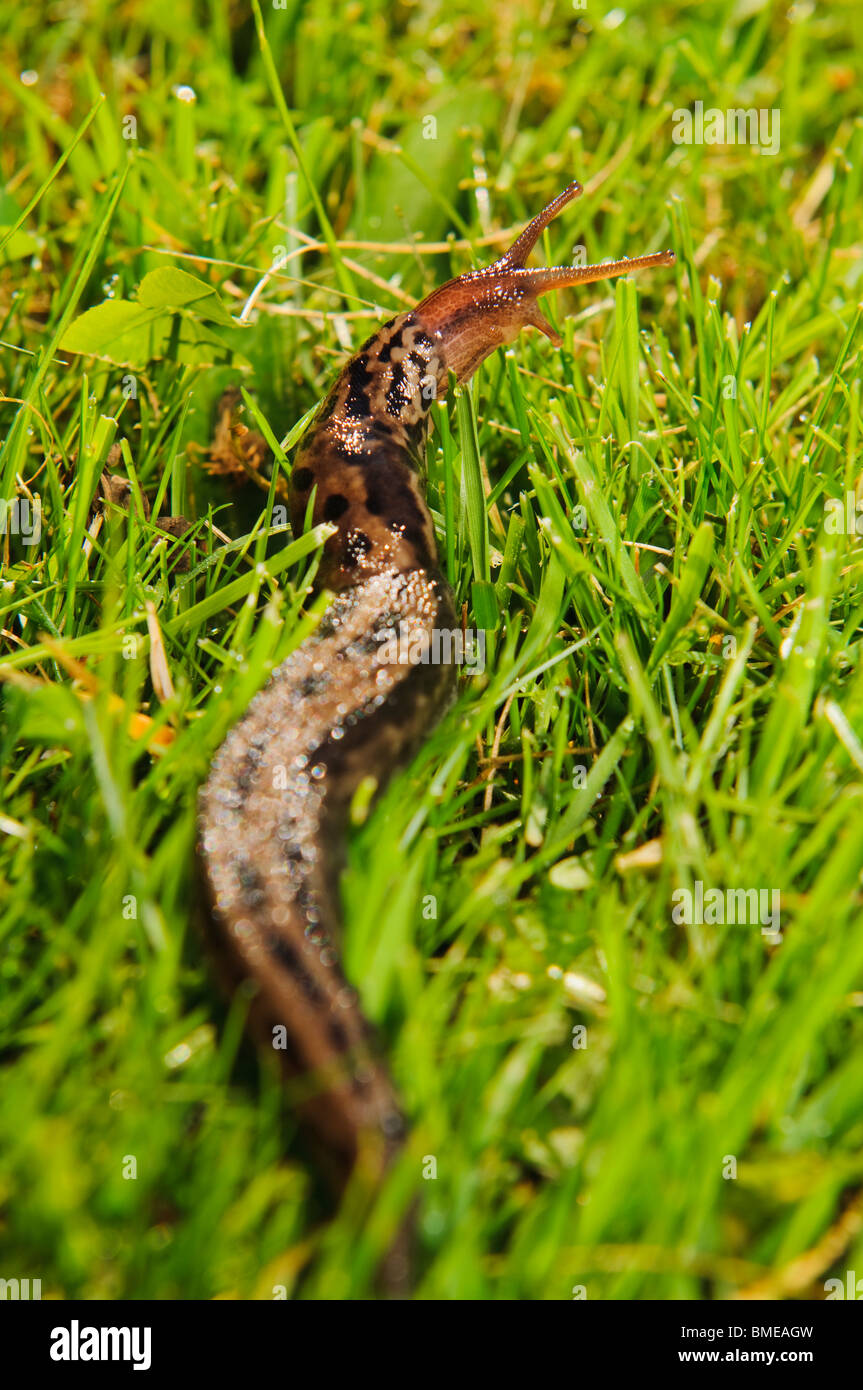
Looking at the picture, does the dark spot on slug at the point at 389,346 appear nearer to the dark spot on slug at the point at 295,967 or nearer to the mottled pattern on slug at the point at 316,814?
the mottled pattern on slug at the point at 316,814

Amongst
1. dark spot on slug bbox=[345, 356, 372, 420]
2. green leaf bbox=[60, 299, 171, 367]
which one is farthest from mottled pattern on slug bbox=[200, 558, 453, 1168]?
green leaf bbox=[60, 299, 171, 367]

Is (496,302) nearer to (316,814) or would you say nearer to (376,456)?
(376,456)

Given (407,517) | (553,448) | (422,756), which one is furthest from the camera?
(553,448)

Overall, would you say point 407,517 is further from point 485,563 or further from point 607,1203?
point 607,1203

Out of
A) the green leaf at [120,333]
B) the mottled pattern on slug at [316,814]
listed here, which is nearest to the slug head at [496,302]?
the green leaf at [120,333]

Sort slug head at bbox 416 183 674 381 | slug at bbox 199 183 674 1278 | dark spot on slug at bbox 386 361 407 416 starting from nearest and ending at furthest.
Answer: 1. slug at bbox 199 183 674 1278
2. dark spot on slug at bbox 386 361 407 416
3. slug head at bbox 416 183 674 381

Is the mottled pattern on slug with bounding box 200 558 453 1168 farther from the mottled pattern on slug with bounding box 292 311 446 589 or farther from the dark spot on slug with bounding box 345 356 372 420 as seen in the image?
the dark spot on slug with bounding box 345 356 372 420

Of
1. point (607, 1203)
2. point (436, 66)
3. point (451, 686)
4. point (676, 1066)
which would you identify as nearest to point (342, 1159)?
point (607, 1203)
